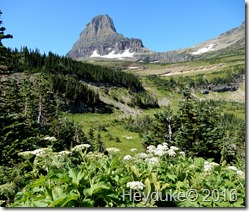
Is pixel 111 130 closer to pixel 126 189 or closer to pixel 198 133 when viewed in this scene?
pixel 198 133

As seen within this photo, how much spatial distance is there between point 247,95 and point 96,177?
3675mm

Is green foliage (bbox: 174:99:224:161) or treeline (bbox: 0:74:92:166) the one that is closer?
treeline (bbox: 0:74:92:166)

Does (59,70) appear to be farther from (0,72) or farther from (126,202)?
(126,202)

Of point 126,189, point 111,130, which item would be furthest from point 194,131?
point 111,130

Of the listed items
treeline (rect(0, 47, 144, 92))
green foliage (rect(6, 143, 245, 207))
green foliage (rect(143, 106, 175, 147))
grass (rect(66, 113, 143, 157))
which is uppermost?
treeline (rect(0, 47, 144, 92))

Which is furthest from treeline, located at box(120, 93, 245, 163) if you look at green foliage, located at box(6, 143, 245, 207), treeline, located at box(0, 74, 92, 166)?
green foliage, located at box(6, 143, 245, 207)

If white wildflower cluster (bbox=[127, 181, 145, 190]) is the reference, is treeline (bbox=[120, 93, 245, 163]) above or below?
below

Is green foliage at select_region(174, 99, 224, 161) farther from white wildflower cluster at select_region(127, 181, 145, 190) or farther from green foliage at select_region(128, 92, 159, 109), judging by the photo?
green foliage at select_region(128, 92, 159, 109)

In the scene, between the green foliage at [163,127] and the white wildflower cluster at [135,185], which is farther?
the green foliage at [163,127]

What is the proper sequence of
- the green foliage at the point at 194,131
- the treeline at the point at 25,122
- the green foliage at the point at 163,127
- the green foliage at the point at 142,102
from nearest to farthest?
the treeline at the point at 25,122, the green foliage at the point at 194,131, the green foliage at the point at 163,127, the green foliage at the point at 142,102

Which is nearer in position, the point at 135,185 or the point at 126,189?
the point at 135,185

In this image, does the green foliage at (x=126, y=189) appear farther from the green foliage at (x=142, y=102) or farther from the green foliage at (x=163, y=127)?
the green foliage at (x=142, y=102)

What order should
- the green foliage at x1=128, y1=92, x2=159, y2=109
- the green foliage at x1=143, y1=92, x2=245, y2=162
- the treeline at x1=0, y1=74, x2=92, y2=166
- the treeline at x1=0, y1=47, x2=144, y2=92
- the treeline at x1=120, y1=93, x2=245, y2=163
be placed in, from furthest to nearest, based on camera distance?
the green foliage at x1=128, y1=92, x2=159, y2=109, the treeline at x1=0, y1=47, x2=144, y2=92, the green foliage at x1=143, y1=92, x2=245, y2=162, the treeline at x1=120, y1=93, x2=245, y2=163, the treeline at x1=0, y1=74, x2=92, y2=166

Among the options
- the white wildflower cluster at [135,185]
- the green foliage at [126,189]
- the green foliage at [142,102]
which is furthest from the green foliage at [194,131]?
the green foliage at [142,102]
